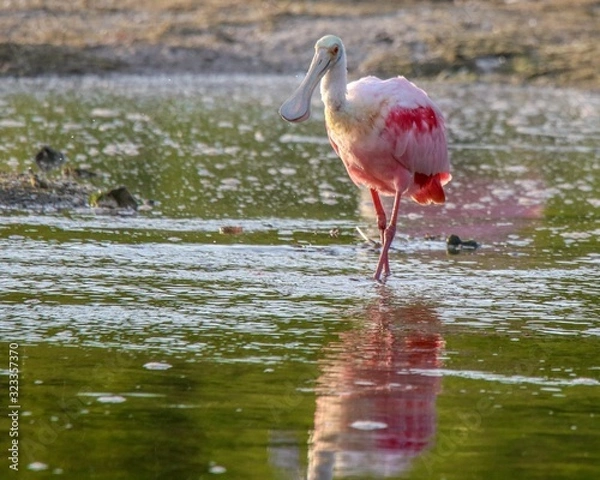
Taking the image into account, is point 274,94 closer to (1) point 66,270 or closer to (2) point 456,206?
(2) point 456,206

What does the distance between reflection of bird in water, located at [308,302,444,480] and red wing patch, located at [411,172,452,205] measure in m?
2.40

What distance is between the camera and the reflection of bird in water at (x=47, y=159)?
14461 mm

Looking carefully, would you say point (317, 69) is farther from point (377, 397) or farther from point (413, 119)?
point (377, 397)

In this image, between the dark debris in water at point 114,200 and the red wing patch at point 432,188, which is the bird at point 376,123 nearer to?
the red wing patch at point 432,188

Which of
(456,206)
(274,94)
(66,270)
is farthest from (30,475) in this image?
(274,94)

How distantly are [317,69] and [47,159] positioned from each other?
5354mm

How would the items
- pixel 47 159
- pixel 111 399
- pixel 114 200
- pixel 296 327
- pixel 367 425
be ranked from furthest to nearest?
1. pixel 47 159
2. pixel 114 200
3. pixel 296 327
4. pixel 111 399
5. pixel 367 425

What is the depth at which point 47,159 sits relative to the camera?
14586 millimetres

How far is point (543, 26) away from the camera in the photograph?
31.1m

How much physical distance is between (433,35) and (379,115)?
66.4 feet

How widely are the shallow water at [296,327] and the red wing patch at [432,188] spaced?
1.17ft

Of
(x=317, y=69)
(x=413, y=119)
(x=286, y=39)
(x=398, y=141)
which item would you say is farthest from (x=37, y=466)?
(x=286, y=39)

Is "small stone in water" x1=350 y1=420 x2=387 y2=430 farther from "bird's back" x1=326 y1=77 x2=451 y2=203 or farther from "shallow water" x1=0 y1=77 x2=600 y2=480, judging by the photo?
"bird's back" x1=326 y1=77 x2=451 y2=203

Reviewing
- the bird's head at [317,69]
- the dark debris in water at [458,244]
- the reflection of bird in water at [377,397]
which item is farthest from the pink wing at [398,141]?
the reflection of bird in water at [377,397]
